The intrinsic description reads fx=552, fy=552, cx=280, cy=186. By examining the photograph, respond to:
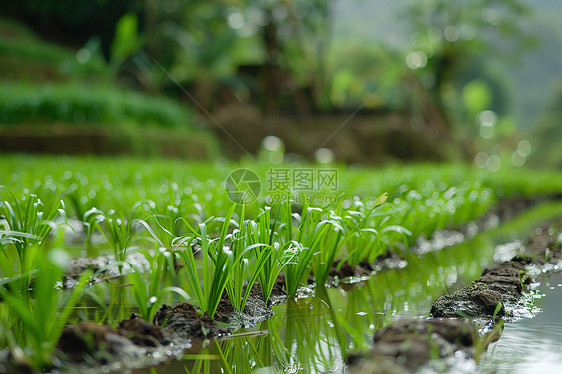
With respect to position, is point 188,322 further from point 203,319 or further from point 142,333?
point 142,333

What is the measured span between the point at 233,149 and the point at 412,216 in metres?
8.75

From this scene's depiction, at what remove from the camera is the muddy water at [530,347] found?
143cm

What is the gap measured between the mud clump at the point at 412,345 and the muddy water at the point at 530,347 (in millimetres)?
77

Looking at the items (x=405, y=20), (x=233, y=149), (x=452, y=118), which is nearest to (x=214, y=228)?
(x=233, y=149)

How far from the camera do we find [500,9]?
56.5ft

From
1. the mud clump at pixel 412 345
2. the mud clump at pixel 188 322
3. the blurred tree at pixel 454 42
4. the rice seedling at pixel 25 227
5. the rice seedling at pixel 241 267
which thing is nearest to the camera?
the mud clump at pixel 412 345

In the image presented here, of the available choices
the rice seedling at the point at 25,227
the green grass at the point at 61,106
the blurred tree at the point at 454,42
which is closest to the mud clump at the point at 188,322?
the rice seedling at the point at 25,227

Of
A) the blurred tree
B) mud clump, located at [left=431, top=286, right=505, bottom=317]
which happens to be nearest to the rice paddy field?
mud clump, located at [left=431, top=286, right=505, bottom=317]

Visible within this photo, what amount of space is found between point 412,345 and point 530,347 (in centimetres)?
44

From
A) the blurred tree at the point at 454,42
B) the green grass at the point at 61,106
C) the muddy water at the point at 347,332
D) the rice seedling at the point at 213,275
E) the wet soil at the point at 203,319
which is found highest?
the blurred tree at the point at 454,42

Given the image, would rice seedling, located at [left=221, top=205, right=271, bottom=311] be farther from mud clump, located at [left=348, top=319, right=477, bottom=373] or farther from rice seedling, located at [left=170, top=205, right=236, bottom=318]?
mud clump, located at [left=348, top=319, right=477, bottom=373]

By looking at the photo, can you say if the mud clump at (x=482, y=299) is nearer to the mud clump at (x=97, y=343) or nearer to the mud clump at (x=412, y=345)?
the mud clump at (x=412, y=345)

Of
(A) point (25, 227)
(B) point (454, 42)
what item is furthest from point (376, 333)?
(B) point (454, 42)

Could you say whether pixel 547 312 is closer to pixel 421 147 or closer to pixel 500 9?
pixel 421 147
